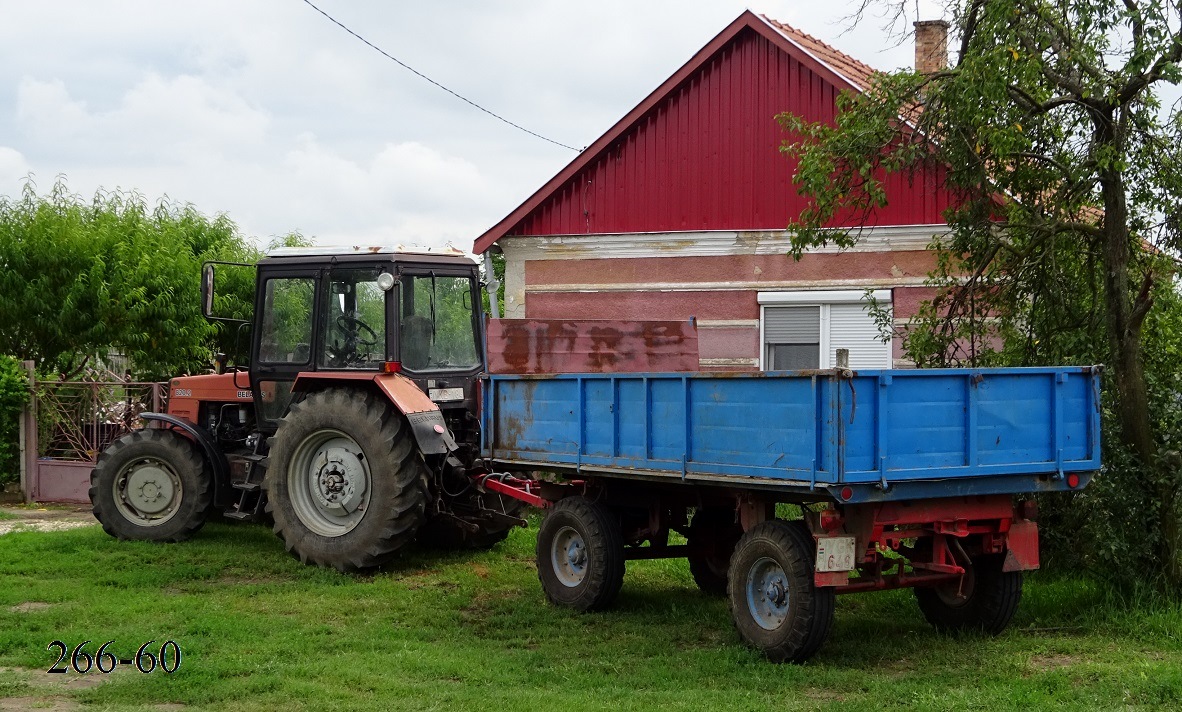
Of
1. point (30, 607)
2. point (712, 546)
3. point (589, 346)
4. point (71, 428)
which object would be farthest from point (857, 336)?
point (71, 428)

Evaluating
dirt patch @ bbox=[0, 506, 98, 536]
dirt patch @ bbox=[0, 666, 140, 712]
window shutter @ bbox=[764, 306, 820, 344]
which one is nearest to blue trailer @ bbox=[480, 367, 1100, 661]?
dirt patch @ bbox=[0, 666, 140, 712]

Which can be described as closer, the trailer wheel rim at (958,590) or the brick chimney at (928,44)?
the trailer wheel rim at (958,590)

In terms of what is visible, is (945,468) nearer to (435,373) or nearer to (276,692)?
(276,692)

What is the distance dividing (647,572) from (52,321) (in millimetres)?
10031

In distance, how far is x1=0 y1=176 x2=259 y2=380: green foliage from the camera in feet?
54.6

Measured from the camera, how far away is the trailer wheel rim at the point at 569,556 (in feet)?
29.9

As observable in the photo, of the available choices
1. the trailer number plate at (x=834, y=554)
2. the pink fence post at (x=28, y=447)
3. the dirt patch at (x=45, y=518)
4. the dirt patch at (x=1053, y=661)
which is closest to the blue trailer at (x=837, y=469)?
the trailer number plate at (x=834, y=554)

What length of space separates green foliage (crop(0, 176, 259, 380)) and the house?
4496mm

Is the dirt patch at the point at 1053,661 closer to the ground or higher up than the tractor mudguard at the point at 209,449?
closer to the ground

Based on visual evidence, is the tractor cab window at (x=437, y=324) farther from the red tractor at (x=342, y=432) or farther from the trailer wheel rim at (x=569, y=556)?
the trailer wheel rim at (x=569, y=556)

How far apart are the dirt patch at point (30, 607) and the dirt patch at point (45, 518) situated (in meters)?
3.91

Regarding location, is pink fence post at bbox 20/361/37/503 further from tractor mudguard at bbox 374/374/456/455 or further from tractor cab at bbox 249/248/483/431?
tractor mudguard at bbox 374/374/456/455

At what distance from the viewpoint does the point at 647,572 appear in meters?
10.6

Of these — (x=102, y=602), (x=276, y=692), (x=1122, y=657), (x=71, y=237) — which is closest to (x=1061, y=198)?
(x=1122, y=657)
